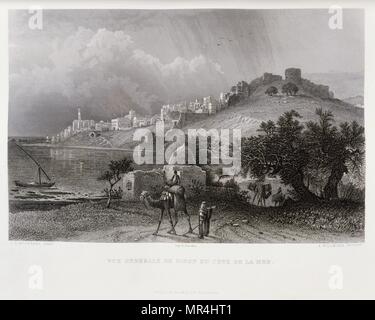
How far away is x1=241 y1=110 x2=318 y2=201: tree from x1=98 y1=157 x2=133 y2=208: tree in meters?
0.71

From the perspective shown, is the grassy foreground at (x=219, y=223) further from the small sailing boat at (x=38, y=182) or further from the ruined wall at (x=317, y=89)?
the ruined wall at (x=317, y=89)

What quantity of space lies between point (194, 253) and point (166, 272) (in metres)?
0.20

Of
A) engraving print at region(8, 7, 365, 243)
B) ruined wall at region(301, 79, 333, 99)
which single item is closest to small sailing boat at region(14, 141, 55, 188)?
engraving print at region(8, 7, 365, 243)

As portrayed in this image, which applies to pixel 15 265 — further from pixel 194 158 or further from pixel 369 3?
pixel 369 3

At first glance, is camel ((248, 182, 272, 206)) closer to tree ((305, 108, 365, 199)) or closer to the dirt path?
the dirt path

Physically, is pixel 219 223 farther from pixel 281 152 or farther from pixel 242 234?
pixel 281 152

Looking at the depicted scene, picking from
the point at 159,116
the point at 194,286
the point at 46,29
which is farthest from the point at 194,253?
the point at 46,29

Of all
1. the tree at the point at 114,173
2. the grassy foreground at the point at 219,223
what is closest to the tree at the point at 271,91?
the grassy foreground at the point at 219,223

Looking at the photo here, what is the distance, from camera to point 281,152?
3283 mm

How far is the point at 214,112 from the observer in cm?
331

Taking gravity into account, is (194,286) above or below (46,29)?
below

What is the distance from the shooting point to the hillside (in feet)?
10.7
